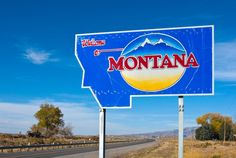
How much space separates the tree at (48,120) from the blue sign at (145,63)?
96.0 metres

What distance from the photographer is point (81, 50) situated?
29.0 feet

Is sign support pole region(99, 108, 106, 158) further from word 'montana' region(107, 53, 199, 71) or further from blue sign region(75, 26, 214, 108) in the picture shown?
word 'montana' region(107, 53, 199, 71)

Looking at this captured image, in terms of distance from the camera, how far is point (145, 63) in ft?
27.8

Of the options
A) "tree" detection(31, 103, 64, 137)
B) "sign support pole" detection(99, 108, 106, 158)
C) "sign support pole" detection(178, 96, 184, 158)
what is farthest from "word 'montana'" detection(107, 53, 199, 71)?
"tree" detection(31, 103, 64, 137)

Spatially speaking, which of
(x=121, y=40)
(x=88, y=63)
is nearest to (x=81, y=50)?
(x=88, y=63)

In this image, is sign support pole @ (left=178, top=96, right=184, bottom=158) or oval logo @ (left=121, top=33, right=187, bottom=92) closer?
sign support pole @ (left=178, top=96, right=184, bottom=158)

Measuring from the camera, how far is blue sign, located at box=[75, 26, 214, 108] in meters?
8.05

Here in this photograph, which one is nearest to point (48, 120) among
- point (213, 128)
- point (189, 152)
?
point (213, 128)

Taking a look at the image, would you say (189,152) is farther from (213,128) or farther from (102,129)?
(213,128)

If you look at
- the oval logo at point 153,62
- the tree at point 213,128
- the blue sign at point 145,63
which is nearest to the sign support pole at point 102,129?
the blue sign at point 145,63

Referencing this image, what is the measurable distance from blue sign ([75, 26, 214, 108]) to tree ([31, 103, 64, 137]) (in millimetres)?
96006

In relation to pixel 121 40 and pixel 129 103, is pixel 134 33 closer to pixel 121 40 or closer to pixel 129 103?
pixel 121 40

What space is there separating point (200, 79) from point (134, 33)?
1.58 m

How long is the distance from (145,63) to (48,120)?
317ft
